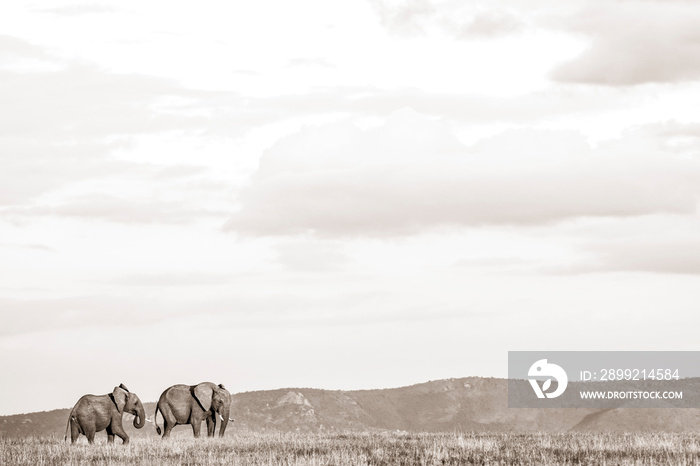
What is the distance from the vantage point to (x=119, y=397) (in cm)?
3180

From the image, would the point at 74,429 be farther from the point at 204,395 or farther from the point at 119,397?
the point at 204,395

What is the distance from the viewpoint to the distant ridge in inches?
2441

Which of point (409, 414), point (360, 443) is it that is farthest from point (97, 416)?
point (409, 414)

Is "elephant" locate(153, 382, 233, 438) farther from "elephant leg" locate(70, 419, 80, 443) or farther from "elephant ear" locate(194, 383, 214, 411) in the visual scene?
"elephant leg" locate(70, 419, 80, 443)

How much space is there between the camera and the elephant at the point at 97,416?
30562 millimetres

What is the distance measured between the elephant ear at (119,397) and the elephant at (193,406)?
2013 mm

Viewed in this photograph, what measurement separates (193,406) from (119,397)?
3.26 meters

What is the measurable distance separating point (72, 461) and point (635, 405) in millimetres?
49668

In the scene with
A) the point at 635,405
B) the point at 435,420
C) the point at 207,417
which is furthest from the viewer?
the point at 435,420

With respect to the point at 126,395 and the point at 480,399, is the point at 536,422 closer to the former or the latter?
the point at 480,399

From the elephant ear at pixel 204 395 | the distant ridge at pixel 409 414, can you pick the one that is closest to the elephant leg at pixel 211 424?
the elephant ear at pixel 204 395

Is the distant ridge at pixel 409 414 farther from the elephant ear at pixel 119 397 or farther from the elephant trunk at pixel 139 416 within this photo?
the elephant ear at pixel 119 397

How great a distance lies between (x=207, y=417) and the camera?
3450 cm

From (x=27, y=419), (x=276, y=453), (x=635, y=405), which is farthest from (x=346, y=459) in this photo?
(x=27, y=419)
